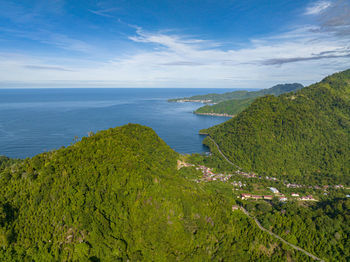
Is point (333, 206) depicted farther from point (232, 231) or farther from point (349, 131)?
point (349, 131)

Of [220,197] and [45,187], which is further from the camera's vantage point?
[220,197]

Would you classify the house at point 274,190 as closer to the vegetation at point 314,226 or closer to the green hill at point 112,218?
the vegetation at point 314,226

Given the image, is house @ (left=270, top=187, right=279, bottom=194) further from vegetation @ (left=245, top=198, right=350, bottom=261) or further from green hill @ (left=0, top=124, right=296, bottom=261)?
green hill @ (left=0, top=124, right=296, bottom=261)

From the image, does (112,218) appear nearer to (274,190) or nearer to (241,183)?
(241,183)

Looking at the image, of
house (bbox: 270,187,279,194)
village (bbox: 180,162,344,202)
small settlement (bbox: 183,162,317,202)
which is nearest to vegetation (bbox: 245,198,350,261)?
small settlement (bbox: 183,162,317,202)

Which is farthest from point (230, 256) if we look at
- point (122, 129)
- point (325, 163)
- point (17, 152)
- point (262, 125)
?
point (17, 152)

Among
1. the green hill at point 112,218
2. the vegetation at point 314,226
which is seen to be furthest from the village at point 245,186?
the green hill at point 112,218
